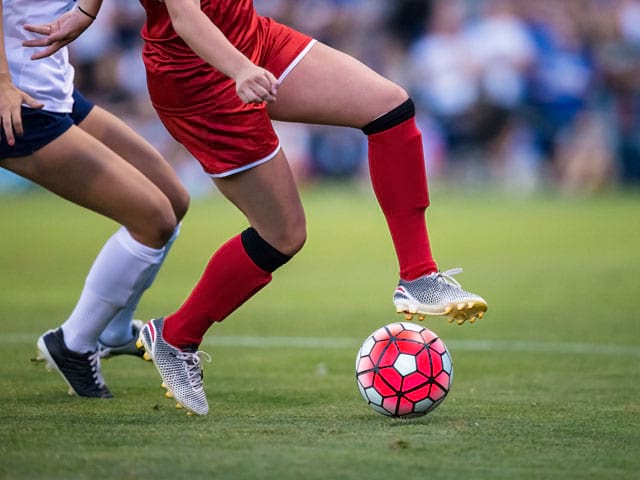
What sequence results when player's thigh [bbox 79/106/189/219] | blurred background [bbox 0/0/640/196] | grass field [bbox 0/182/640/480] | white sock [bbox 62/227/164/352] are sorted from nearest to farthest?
grass field [bbox 0/182/640/480]
white sock [bbox 62/227/164/352]
player's thigh [bbox 79/106/189/219]
blurred background [bbox 0/0/640/196]

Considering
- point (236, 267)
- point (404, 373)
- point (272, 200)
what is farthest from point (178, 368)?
point (404, 373)

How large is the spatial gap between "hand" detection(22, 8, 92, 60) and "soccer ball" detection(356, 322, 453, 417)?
187cm

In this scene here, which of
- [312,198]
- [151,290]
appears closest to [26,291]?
[151,290]

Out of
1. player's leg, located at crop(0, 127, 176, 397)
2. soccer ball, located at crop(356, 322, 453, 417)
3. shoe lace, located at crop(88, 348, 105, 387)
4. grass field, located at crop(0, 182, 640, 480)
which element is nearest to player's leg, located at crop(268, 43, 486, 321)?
soccer ball, located at crop(356, 322, 453, 417)

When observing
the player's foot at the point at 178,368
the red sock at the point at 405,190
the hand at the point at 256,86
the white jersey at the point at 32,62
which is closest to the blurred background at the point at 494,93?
the white jersey at the point at 32,62

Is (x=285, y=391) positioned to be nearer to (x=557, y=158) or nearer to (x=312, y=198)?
(x=312, y=198)

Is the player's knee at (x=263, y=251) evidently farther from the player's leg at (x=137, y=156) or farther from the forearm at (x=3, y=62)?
the forearm at (x=3, y=62)

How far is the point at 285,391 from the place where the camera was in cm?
598

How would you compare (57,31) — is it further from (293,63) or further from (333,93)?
(333,93)

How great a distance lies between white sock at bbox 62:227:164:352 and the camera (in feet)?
18.6

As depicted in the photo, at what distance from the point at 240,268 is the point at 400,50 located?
61.0 feet

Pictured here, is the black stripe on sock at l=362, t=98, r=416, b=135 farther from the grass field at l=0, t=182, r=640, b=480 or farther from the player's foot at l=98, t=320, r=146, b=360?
the player's foot at l=98, t=320, r=146, b=360

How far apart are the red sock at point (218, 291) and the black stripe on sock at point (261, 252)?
0.9 inches

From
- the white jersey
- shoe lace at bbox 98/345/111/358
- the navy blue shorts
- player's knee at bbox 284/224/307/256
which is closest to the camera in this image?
player's knee at bbox 284/224/307/256
